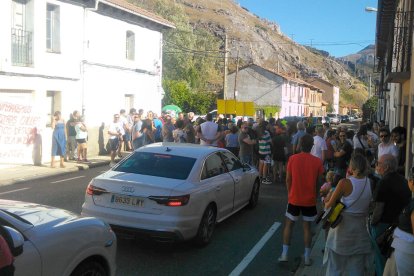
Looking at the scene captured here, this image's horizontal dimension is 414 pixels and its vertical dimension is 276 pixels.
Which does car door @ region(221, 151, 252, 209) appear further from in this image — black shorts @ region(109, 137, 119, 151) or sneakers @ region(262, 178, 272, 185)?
black shorts @ region(109, 137, 119, 151)

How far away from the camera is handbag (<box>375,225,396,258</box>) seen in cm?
425

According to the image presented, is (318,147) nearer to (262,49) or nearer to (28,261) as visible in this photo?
(28,261)

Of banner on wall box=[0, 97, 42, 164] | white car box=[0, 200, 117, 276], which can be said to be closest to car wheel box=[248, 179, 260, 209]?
white car box=[0, 200, 117, 276]

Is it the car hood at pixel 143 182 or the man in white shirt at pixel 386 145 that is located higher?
the man in white shirt at pixel 386 145

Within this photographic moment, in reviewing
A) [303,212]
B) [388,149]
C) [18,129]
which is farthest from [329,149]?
[18,129]

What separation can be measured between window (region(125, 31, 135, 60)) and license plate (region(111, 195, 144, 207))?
17300 mm

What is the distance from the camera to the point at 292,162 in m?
6.20

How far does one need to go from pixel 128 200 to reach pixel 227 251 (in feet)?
5.32

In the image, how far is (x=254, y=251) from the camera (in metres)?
6.73

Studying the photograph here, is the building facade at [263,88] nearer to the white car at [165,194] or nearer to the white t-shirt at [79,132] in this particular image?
the white t-shirt at [79,132]

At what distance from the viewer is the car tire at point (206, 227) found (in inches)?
260

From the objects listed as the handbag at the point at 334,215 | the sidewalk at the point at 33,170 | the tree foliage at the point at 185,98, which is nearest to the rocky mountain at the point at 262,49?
the tree foliage at the point at 185,98

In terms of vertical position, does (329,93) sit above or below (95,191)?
above

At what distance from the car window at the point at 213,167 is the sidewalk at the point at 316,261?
6.05 ft
